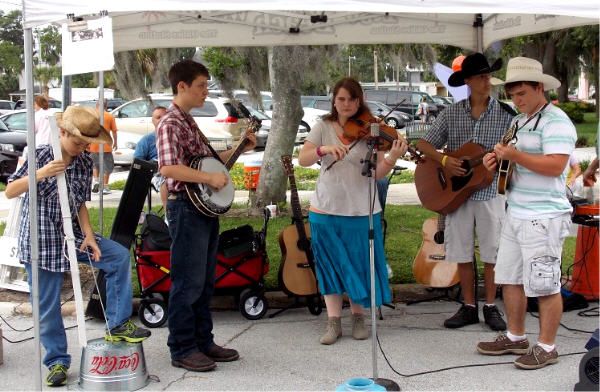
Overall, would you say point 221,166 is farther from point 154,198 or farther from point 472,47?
point 154,198

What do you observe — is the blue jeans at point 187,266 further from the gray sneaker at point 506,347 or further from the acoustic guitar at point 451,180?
the gray sneaker at point 506,347

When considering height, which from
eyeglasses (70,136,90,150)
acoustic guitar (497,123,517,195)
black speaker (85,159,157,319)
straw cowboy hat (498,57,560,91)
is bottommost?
black speaker (85,159,157,319)

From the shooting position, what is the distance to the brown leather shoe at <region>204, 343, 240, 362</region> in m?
5.05

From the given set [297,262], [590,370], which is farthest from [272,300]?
[590,370]

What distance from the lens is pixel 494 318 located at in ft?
18.6

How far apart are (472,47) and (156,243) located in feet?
10.9

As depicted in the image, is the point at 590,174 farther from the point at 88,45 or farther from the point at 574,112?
the point at 574,112

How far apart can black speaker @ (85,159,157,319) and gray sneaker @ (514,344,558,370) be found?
2957 millimetres

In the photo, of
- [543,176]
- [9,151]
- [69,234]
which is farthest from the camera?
[9,151]

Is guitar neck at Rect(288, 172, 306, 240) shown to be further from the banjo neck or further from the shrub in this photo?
the shrub

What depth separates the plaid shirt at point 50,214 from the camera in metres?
4.46

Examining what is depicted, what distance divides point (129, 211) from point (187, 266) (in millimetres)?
1370

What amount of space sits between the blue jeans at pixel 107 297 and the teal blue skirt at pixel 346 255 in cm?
138

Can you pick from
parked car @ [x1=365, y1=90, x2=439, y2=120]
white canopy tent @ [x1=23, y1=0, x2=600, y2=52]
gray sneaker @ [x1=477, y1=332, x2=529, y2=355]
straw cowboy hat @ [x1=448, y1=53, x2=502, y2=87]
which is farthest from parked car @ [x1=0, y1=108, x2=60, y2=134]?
parked car @ [x1=365, y1=90, x2=439, y2=120]
